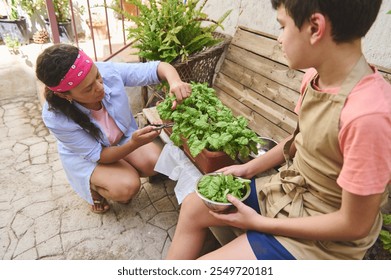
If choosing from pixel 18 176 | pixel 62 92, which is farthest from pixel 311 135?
pixel 18 176

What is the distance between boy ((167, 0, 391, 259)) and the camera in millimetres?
1167

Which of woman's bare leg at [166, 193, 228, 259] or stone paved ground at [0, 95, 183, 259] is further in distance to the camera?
stone paved ground at [0, 95, 183, 259]

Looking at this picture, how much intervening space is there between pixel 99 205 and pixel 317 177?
2.18 meters

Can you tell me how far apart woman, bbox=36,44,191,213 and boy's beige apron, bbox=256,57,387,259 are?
1129mm

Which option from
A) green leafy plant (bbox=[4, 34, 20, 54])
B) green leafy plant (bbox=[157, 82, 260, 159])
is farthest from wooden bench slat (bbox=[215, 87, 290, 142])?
green leafy plant (bbox=[4, 34, 20, 54])

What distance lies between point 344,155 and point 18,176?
11.7ft

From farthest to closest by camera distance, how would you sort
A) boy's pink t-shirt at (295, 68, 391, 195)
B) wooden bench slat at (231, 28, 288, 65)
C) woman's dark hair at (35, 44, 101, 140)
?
wooden bench slat at (231, 28, 288, 65) → woman's dark hair at (35, 44, 101, 140) → boy's pink t-shirt at (295, 68, 391, 195)

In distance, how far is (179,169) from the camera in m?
2.60

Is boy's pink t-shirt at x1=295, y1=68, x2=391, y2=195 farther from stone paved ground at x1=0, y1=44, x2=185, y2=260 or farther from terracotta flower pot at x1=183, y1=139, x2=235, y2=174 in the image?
stone paved ground at x1=0, y1=44, x2=185, y2=260

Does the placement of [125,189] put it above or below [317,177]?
below

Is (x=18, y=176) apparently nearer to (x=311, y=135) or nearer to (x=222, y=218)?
(x=222, y=218)

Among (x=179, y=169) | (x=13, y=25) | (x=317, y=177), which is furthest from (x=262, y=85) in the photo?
(x=13, y=25)

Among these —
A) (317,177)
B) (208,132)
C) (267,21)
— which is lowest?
(208,132)

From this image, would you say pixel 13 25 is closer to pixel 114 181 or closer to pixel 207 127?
pixel 114 181
